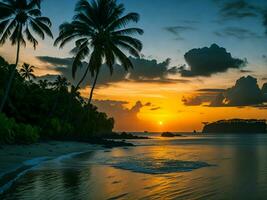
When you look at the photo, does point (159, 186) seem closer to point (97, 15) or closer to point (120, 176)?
point (120, 176)

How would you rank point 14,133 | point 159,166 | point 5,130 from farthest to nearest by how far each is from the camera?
point 14,133 < point 5,130 < point 159,166

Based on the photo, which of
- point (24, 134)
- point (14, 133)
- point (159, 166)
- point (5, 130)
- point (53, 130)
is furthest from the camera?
point (53, 130)

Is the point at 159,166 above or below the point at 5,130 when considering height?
below

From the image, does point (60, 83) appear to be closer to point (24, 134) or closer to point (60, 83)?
point (60, 83)

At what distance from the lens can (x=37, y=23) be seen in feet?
110

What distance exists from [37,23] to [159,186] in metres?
24.4

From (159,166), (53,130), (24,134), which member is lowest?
(159,166)

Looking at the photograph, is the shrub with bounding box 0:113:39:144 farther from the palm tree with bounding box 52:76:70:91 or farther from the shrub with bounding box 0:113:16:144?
the palm tree with bounding box 52:76:70:91

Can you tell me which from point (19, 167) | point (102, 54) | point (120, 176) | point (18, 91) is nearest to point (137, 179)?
point (120, 176)

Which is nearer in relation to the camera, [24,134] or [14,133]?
→ [14,133]

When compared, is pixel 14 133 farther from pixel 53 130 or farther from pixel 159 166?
pixel 53 130

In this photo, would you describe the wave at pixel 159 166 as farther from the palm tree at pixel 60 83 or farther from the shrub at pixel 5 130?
the palm tree at pixel 60 83

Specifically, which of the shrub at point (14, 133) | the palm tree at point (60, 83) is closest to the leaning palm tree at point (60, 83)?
the palm tree at point (60, 83)

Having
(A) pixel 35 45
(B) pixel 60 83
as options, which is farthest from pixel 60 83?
(A) pixel 35 45
